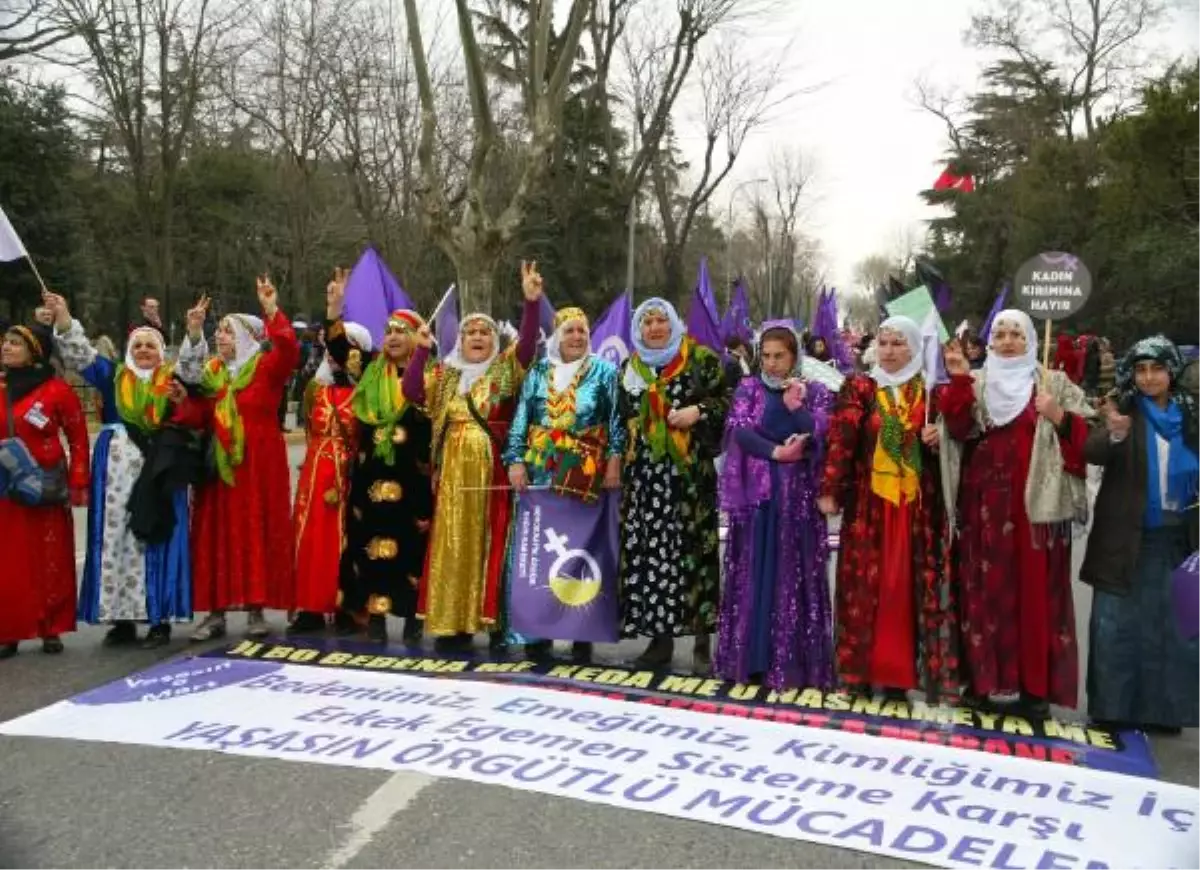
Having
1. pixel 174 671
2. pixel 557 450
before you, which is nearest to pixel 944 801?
pixel 557 450

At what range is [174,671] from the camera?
17.6 ft

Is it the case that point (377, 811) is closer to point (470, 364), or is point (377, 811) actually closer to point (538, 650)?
point (538, 650)

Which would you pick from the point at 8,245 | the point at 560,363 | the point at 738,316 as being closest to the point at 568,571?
the point at 560,363

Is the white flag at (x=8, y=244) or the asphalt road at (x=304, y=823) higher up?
the white flag at (x=8, y=244)

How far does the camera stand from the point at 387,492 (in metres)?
5.98

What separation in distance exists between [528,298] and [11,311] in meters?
18.5

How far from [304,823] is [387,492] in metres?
2.57

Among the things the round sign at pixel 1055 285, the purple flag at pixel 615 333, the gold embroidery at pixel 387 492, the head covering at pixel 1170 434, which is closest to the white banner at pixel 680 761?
the gold embroidery at pixel 387 492

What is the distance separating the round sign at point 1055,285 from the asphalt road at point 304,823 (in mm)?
7010

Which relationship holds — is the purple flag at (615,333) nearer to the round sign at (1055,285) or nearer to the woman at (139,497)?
the woman at (139,497)

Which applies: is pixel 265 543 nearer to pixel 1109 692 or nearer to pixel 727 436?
pixel 727 436

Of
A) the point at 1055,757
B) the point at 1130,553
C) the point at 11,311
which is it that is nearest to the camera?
the point at 1055,757

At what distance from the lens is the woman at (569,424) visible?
5.54 meters

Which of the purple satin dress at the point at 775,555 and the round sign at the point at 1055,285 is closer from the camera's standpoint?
the purple satin dress at the point at 775,555
